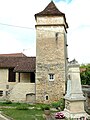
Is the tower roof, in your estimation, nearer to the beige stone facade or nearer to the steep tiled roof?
the steep tiled roof

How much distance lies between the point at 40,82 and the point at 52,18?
26.2ft

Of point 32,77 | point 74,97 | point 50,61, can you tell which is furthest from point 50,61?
point 74,97

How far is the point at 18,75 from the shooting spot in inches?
1399

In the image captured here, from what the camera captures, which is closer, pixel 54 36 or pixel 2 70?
pixel 54 36

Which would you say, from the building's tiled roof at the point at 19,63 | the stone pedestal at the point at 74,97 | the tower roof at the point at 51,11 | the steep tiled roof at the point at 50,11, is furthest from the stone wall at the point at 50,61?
the stone pedestal at the point at 74,97

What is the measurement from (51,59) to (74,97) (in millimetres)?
11183

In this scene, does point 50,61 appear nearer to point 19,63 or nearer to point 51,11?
point 19,63

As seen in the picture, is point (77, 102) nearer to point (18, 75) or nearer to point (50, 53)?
point (50, 53)

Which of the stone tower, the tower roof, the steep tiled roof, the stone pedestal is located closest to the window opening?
the stone tower

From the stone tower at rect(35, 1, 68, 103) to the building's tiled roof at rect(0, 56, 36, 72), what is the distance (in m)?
2.17

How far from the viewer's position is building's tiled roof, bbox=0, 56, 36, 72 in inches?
1344

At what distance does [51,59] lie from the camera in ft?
107

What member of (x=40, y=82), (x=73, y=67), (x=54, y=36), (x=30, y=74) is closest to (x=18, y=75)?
(x=30, y=74)

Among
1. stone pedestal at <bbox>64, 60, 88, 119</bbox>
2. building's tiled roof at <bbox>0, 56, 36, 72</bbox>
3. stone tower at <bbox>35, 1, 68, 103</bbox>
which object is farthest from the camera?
building's tiled roof at <bbox>0, 56, 36, 72</bbox>
